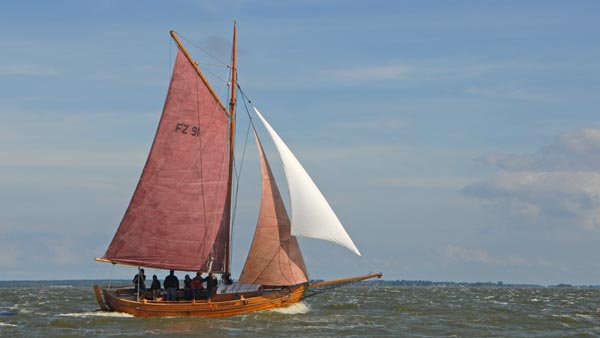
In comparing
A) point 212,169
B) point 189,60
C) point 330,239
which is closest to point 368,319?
point 330,239

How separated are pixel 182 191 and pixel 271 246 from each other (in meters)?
5.24

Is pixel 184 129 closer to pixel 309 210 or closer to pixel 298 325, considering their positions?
pixel 309 210

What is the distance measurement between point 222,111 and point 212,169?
9.84 ft

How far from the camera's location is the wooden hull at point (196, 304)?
45.0 m

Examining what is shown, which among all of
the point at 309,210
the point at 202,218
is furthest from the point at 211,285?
the point at 309,210

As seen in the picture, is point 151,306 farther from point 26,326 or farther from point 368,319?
point 368,319

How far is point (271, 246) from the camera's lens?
150ft

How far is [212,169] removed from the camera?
4694 centimetres

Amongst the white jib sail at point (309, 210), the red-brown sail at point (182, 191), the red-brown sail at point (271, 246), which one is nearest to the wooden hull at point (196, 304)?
the red-brown sail at point (271, 246)

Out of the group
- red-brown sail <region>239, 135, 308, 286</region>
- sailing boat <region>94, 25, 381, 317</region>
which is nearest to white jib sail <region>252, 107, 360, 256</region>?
sailing boat <region>94, 25, 381, 317</region>

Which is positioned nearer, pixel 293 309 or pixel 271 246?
pixel 271 246

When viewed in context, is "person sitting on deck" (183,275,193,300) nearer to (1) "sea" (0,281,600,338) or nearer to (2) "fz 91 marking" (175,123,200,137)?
(1) "sea" (0,281,600,338)

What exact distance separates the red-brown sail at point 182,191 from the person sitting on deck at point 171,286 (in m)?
0.65

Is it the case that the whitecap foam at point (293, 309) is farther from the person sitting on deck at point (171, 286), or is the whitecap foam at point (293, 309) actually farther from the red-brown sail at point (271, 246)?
the person sitting on deck at point (171, 286)
